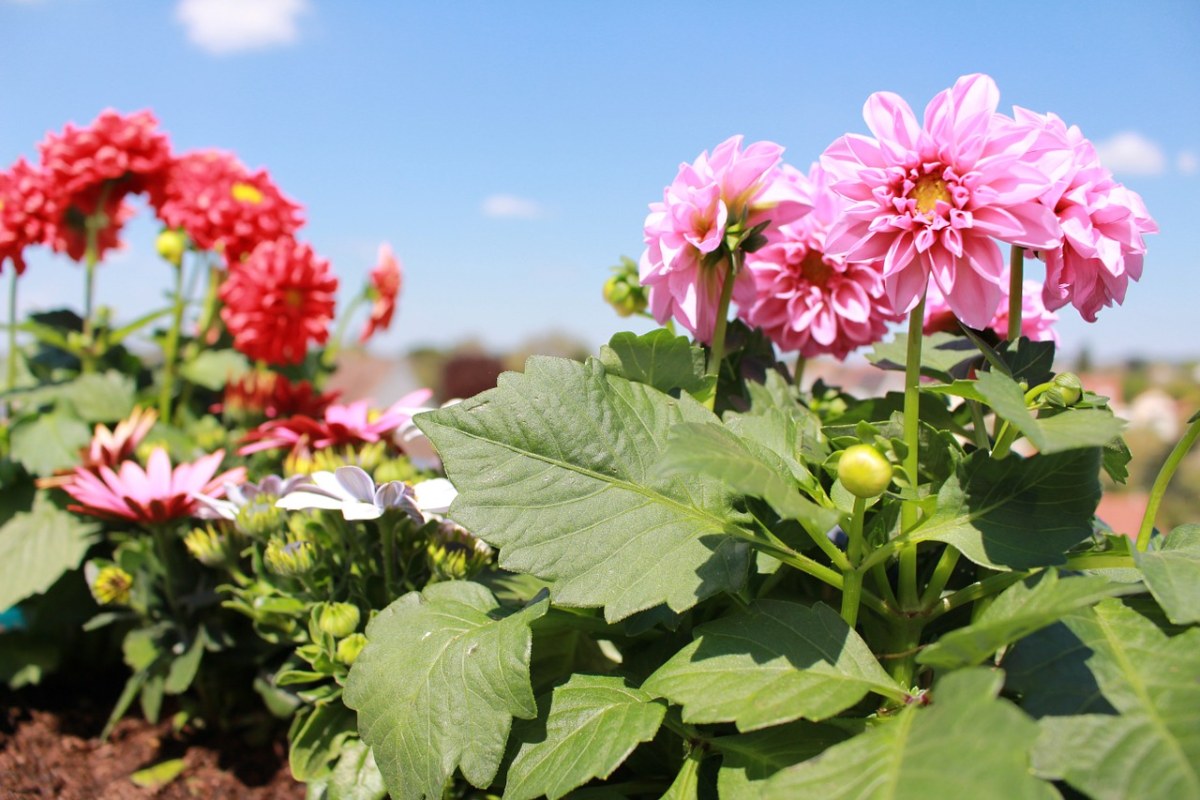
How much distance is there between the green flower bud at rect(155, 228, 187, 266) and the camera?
1963mm

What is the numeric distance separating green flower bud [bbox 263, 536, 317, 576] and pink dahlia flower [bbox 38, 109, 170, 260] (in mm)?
1149

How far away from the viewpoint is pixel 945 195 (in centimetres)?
89

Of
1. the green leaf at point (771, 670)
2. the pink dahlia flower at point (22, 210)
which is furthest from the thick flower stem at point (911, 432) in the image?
the pink dahlia flower at point (22, 210)

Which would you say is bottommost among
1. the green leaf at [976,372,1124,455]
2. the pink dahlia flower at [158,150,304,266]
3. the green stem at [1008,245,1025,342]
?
the green leaf at [976,372,1124,455]

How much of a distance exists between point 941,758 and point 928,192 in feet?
1.74

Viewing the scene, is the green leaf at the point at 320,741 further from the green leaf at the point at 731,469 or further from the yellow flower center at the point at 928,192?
the yellow flower center at the point at 928,192

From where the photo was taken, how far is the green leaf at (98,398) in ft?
5.96

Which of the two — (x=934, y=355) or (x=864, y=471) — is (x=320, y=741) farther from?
(x=934, y=355)

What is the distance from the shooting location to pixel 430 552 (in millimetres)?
1200

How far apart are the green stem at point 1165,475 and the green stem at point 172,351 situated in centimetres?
173

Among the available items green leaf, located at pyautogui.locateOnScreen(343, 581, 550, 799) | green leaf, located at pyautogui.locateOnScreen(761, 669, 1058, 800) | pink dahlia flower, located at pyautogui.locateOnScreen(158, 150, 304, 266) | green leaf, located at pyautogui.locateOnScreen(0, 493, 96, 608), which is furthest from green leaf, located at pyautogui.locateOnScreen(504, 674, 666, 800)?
pink dahlia flower, located at pyautogui.locateOnScreen(158, 150, 304, 266)

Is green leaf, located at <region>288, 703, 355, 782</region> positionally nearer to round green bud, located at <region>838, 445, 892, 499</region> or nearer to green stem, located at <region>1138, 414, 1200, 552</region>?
round green bud, located at <region>838, 445, 892, 499</region>

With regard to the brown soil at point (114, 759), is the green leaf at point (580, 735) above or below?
above

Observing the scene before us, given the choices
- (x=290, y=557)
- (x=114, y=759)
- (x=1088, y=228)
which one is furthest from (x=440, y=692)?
(x=114, y=759)
